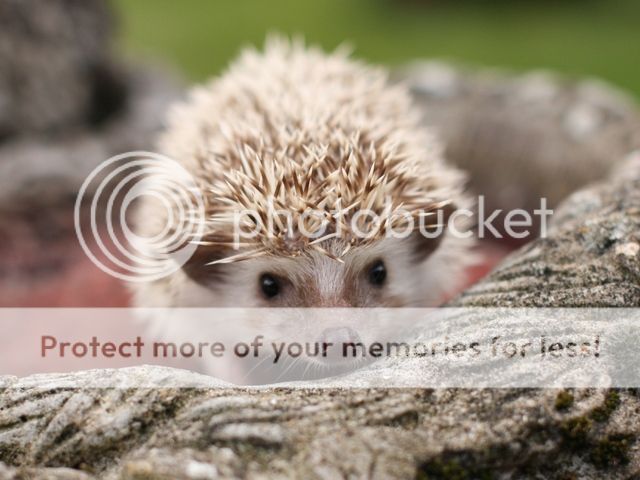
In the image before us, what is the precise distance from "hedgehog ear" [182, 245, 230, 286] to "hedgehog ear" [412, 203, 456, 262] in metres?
0.45

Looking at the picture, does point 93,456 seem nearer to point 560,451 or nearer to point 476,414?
point 476,414

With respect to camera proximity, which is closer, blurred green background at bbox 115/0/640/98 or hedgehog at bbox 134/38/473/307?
hedgehog at bbox 134/38/473/307

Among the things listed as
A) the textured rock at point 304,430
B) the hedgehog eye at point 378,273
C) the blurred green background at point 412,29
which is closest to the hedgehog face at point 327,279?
the hedgehog eye at point 378,273

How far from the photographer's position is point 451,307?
142 cm

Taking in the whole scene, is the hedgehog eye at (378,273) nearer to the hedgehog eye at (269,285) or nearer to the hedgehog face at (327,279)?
the hedgehog face at (327,279)

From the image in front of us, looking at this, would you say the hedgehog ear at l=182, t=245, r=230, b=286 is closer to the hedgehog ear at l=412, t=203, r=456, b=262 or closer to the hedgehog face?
the hedgehog face

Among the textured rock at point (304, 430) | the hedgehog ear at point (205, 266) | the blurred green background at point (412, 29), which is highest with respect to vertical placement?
the blurred green background at point (412, 29)

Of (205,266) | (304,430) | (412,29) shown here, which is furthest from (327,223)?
(412,29)

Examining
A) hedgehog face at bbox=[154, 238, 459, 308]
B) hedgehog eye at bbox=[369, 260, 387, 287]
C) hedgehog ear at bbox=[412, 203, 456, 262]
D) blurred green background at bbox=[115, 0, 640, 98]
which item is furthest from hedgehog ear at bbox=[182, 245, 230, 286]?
blurred green background at bbox=[115, 0, 640, 98]

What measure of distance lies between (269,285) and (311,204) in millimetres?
260

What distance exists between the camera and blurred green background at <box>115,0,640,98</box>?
16.8 ft

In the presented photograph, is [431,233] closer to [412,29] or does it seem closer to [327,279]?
[327,279]

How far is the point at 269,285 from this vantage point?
1567mm

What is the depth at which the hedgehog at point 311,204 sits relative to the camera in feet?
4.70
